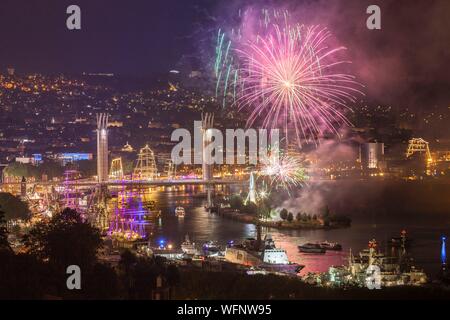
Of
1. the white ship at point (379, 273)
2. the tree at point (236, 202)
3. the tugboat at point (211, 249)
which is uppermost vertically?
the tree at point (236, 202)

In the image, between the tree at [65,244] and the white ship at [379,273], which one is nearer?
the tree at [65,244]

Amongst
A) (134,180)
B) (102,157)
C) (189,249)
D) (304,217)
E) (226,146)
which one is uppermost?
(226,146)

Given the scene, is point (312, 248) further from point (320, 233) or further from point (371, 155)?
point (371, 155)

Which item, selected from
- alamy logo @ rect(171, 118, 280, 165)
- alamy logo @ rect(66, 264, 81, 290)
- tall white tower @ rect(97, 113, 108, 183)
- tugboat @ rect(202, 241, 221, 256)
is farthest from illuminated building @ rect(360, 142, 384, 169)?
alamy logo @ rect(66, 264, 81, 290)

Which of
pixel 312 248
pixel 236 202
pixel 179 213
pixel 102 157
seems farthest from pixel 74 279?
pixel 102 157

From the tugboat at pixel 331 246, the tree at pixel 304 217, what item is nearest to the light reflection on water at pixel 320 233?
the tugboat at pixel 331 246

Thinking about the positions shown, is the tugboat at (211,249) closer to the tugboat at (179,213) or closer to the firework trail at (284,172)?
the tugboat at (179,213)
